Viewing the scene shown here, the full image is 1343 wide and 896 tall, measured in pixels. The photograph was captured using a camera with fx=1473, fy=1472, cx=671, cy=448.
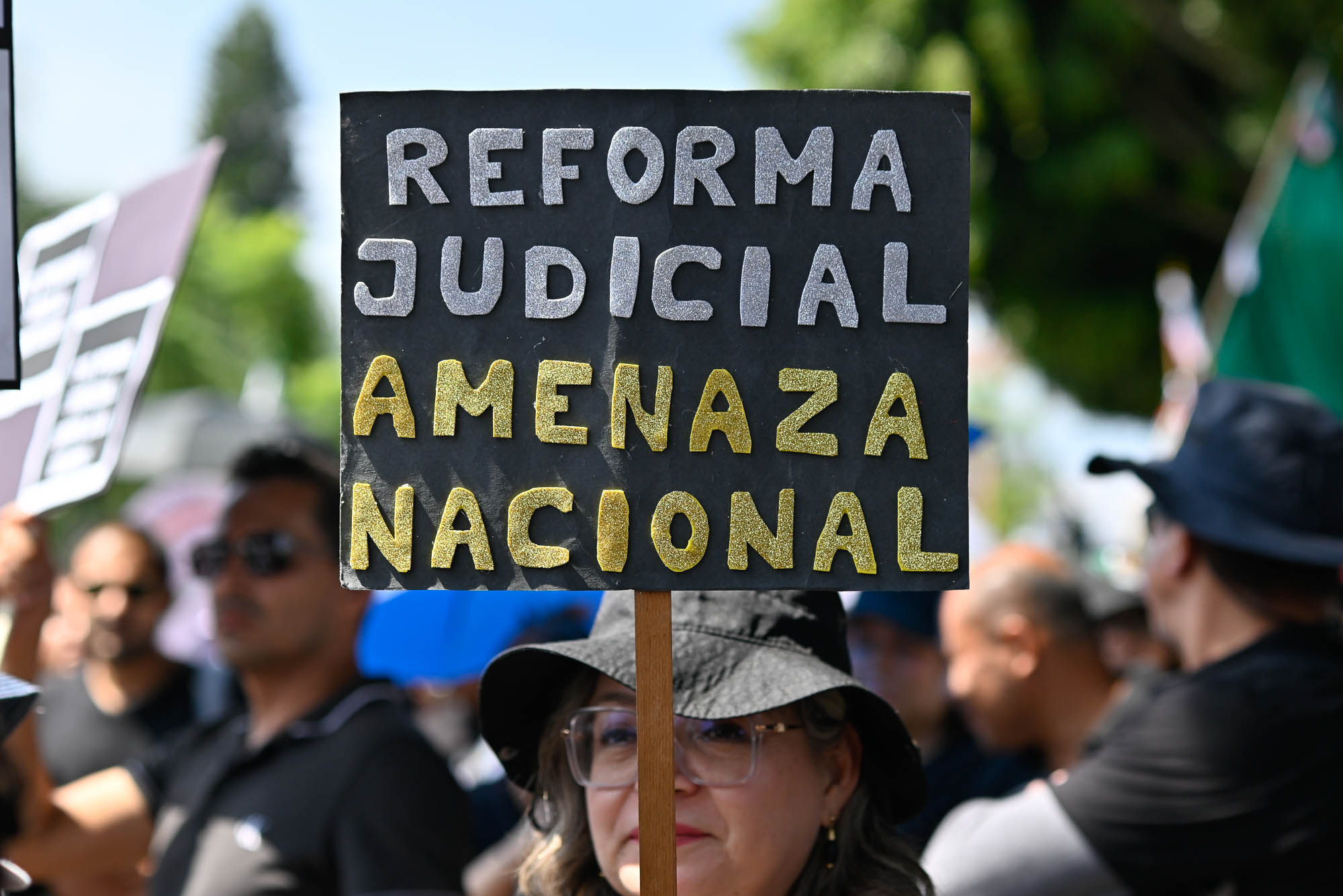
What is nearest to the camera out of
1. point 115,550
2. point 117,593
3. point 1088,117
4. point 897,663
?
point 897,663

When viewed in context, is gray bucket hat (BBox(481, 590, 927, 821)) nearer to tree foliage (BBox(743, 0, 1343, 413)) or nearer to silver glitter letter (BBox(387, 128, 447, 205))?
silver glitter letter (BBox(387, 128, 447, 205))

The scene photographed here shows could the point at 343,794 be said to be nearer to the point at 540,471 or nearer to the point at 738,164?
the point at 540,471

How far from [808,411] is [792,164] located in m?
0.31

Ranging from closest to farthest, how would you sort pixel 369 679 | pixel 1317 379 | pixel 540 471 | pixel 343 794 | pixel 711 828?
pixel 540 471 → pixel 711 828 → pixel 343 794 → pixel 369 679 → pixel 1317 379

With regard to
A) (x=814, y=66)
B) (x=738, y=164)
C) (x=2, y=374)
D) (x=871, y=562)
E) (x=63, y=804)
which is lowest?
(x=63, y=804)

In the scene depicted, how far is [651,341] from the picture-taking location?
1848mm

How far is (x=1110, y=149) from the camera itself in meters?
10.6

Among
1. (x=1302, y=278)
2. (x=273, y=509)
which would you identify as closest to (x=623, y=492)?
(x=273, y=509)

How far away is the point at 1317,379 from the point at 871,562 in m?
4.71

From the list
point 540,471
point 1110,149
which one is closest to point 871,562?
point 540,471

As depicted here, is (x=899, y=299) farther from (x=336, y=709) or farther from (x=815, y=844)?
(x=336, y=709)

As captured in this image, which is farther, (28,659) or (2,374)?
(28,659)

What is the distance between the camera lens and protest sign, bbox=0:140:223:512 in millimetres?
2637

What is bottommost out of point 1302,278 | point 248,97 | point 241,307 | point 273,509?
point 273,509
